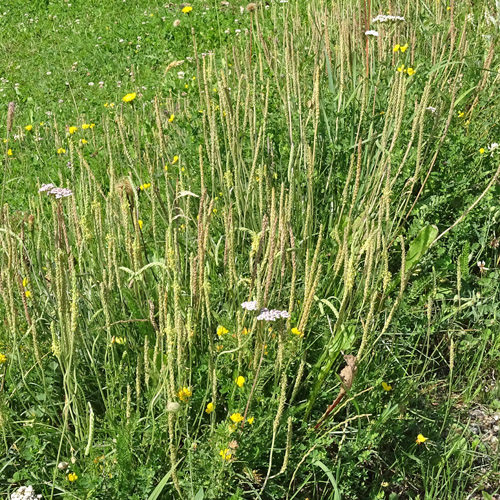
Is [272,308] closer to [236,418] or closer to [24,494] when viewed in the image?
[236,418]

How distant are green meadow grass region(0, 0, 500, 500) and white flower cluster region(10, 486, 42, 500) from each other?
0.05m

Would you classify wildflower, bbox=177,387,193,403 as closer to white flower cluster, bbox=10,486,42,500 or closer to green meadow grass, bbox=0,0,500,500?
green meadow grass, bbox=0,0,500,500

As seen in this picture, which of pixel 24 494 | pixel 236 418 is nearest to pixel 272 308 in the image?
pixel 236 418

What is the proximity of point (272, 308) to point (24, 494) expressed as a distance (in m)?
0.82

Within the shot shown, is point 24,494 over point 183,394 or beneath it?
beneath

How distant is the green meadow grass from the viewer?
4.87 ft

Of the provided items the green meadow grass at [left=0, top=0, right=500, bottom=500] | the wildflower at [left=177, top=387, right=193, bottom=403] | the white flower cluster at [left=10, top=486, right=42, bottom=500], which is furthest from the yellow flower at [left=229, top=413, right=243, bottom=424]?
the white flower cluster at [left=10, top=486, right=42, bottom=500]

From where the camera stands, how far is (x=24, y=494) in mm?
1472

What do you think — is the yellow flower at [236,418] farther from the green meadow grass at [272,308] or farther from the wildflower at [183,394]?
the wildflower at [183,394]

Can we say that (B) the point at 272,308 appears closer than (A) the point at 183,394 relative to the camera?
No

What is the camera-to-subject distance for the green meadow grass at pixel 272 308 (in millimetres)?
1484

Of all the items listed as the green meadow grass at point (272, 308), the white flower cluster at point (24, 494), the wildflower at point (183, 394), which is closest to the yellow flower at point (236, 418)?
the green meadow grass at point (272, 308)

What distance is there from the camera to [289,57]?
222 cm

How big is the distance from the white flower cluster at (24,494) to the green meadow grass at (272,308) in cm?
5
